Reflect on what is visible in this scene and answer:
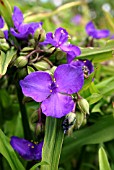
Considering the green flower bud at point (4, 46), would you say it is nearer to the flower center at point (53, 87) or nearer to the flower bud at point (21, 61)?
the flower bud at point (21, 61)

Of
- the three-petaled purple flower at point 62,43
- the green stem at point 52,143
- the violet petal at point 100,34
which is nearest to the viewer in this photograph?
the green stem at point 52,143

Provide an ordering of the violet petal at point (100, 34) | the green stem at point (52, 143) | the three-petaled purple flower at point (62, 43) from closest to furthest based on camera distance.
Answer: the green stem at point (52, 143) < the three-petaled purple flower at point (62, 43) < the violet petal at point (100, 34)

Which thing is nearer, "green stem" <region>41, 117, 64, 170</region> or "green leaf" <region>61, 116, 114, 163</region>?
"green stem" <region>41, 117, 64, 170</region>

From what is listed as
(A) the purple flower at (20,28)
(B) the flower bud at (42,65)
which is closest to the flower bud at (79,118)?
(B) the flower bud at (42,65)

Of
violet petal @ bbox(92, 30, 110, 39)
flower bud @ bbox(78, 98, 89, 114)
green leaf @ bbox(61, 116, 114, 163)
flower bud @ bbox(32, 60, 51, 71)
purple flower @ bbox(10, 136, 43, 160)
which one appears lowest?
green leaf @ bbox(61, 116, 114, 163)

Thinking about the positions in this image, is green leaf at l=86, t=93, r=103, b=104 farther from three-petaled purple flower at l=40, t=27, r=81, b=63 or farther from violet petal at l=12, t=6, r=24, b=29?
violet petal at l=12, t=6, r=24, b=29

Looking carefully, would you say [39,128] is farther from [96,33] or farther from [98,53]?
[96,33]

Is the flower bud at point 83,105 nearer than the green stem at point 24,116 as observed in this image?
Yes

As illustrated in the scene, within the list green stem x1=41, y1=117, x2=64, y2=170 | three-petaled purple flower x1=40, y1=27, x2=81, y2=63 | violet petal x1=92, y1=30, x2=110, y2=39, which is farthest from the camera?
violet petal x1=92, y1=30, x2=110, y2=39

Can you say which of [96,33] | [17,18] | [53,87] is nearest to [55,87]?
[53,87]

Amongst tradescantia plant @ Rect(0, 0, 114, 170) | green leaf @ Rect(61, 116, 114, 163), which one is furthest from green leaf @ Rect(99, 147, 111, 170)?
green leaf @ Rect(61, 116, 114, 163)
